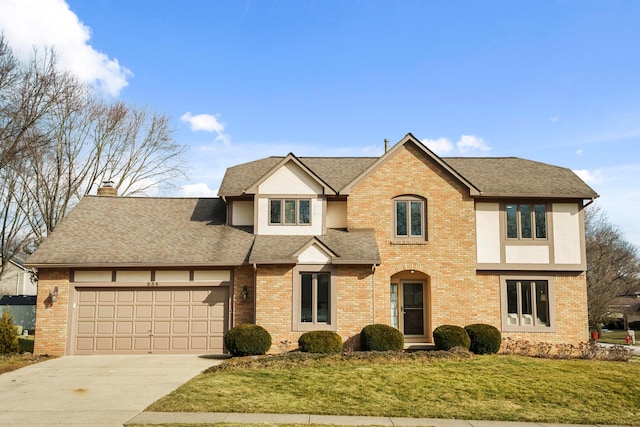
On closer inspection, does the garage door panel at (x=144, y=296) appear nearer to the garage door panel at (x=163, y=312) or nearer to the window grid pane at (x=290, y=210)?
the garage door panel at (x=163, y=312)

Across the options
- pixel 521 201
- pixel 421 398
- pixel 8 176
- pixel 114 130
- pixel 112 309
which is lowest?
pixel 421 398

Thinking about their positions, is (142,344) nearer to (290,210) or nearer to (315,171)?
(290,210)

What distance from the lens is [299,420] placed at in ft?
34.6

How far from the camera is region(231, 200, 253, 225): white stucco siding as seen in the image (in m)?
21.9

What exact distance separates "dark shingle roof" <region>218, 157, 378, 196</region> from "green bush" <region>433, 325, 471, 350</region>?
6842 mm

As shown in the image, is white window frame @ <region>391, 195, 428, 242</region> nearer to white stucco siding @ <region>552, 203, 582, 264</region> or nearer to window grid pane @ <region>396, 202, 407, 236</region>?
window grid pane @ <region>396, 202, 407, 236</region>

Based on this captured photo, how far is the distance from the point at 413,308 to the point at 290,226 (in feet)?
18.5

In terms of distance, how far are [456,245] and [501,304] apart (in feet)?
9.11

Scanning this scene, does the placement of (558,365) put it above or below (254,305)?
below

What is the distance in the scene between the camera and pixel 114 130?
3538 cm

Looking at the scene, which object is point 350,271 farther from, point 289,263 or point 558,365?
point 558,365

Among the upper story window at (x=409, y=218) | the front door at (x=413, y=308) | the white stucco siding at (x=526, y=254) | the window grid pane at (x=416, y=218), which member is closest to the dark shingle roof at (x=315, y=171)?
the upper story window at (x=409, y=218)

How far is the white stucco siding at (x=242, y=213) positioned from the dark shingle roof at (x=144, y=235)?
0.50 metres

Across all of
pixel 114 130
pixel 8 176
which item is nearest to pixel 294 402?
pixel 8 176
